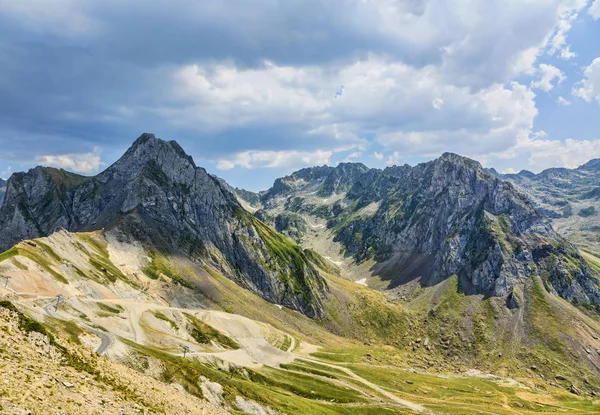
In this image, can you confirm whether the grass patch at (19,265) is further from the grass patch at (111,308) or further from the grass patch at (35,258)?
the grass patch at (111,308)

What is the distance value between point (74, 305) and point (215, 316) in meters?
77.7

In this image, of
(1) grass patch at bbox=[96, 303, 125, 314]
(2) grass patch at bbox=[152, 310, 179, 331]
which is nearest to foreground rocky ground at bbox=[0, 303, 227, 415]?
(1) grass patch at bbox=[96, 303, 125, 314]

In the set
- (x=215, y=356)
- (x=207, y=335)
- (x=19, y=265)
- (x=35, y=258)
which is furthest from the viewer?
(x=207, y=335)

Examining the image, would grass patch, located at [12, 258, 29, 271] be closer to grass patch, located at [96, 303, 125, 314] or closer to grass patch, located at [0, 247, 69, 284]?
grass patch, located at [0, 247, 69, 284]

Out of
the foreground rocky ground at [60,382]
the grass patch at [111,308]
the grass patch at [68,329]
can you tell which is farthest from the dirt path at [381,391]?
the grass patch at [68,329]

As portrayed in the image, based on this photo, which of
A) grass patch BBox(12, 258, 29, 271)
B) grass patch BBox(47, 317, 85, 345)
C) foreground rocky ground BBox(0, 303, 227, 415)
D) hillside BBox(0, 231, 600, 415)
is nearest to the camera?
foreground rocky ground BBox(0, 303, 227, 415)

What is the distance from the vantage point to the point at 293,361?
148m

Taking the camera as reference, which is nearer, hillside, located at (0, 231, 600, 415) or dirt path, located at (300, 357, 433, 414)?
hillside, located at (0, 231, 600, 415)

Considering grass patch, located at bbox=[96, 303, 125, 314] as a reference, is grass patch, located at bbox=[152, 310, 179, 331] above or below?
below

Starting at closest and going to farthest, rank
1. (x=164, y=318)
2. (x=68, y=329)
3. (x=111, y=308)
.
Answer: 1. (x=68, y=329)
2. (x=111, y=308)
3. (x=164, y=318)

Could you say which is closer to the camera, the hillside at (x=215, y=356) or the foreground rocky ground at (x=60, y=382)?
the foreground rocky ground at (x=60, y=382)

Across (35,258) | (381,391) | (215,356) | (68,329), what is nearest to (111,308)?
(35,258)

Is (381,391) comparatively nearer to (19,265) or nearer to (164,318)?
(164,318)

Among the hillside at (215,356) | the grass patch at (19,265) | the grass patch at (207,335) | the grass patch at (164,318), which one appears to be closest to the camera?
the hillside at (215,356)
